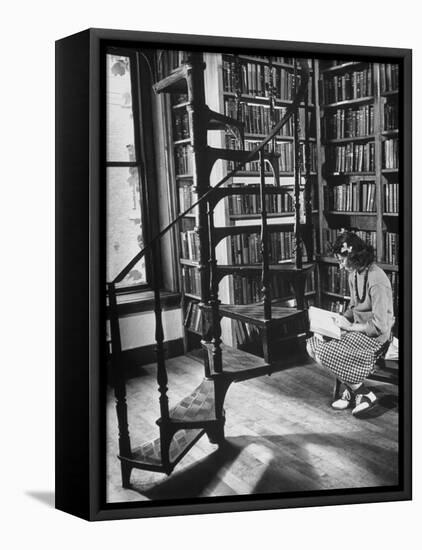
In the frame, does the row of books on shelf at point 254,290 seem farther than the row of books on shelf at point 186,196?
Yes

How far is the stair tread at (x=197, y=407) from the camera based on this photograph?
5.07m

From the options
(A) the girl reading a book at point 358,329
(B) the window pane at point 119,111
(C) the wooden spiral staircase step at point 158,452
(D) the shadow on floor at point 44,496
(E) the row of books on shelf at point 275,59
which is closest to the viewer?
(B) the window pane at point 119,111

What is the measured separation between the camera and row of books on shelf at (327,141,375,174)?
17.7ft

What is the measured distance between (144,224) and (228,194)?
1.53 feet

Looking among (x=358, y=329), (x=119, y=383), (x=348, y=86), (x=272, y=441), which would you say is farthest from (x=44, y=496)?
(x=348, y=86)

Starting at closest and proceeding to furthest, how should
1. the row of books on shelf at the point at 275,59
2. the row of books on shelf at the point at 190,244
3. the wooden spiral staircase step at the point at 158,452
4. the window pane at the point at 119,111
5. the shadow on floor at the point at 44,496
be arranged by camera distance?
the window pane at the point at 119,111 → the wooden spiral staircase step at the point at 158,452 → the row of books on shelf at the point at 190,244 → the row of books on shelf at the point at 275,59 → the shadow on floor at the point at 44,496

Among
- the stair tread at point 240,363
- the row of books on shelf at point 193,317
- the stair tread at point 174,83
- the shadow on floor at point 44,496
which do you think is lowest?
the shadow on floor at point 44,496

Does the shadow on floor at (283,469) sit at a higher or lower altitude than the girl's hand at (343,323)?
lower

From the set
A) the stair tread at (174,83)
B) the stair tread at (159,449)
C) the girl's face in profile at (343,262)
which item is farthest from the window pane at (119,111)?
the stair tread at (159,449)

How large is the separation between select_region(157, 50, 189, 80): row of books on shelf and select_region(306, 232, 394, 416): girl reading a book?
1.23 meters

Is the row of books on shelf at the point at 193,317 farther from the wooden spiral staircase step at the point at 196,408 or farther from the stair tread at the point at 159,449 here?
the stair tread at the point at 159,449

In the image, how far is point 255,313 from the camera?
5238mm

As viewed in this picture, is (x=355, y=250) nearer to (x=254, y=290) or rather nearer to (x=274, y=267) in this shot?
(x=274, y=267)

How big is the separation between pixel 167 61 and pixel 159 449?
1.84 m
